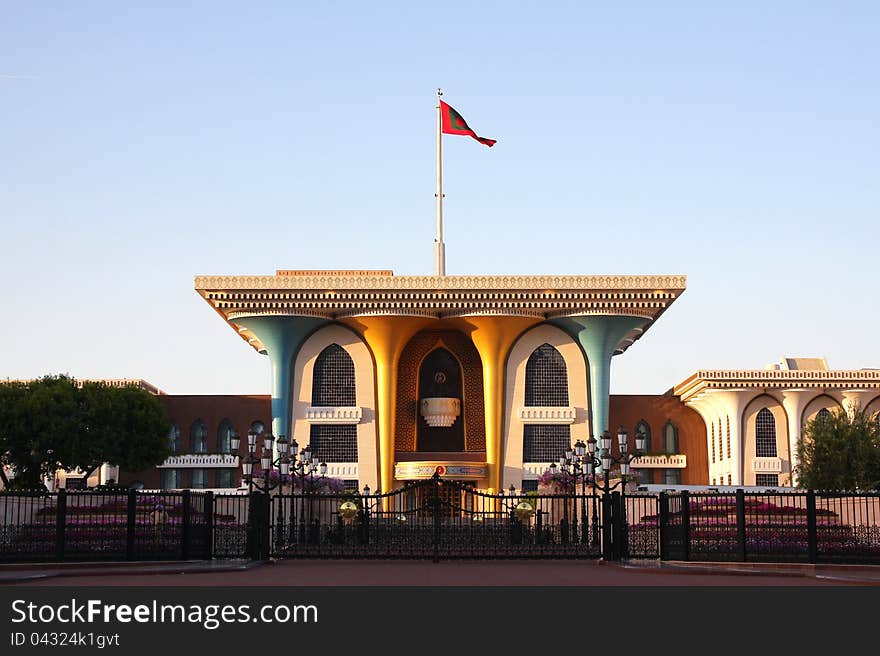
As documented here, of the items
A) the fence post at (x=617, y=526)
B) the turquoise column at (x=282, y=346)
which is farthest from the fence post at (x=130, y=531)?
the turquoise column at (x=282, y=346)

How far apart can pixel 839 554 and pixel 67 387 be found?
46.1 meters

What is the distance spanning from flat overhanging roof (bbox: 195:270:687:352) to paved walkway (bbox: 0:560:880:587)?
35.0 meters

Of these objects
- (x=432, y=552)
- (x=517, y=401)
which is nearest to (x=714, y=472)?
(x=517, y=401)

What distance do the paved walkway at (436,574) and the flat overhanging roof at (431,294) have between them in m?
35.0

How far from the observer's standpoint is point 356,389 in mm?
67250

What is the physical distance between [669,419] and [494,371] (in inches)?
734

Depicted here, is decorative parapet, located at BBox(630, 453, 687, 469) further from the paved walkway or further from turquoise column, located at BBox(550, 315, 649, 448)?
the paved walkway

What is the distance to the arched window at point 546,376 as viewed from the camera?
222 feet

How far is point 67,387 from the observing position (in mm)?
63250

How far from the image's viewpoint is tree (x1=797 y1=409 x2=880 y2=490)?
60.9 m

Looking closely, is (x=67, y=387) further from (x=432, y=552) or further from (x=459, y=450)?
(x=432, y=552)

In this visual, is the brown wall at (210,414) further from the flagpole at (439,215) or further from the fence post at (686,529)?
the fence post at (686,529)

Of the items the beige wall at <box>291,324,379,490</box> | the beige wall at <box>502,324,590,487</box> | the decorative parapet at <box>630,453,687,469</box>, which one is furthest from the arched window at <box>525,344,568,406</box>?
the decorative parapet at <box>630,453,687,469</box>

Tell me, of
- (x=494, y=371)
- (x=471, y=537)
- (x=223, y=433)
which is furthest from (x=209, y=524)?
(x=223, y=433)
